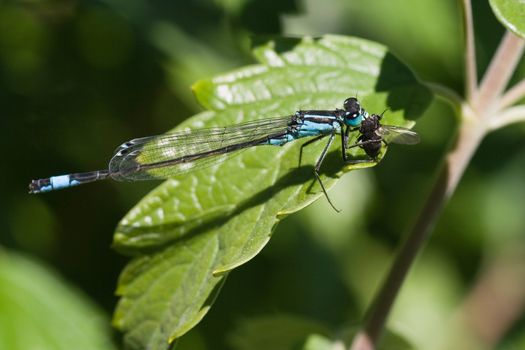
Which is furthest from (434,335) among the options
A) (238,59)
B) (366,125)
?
(366,125)

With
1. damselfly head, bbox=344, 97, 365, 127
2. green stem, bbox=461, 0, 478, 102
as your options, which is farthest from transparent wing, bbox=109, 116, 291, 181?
green stem, bbox=461, 0, 478, 102

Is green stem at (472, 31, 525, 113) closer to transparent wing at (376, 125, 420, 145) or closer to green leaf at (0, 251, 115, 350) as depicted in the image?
transparent wing at (376, 125, 420, 145)

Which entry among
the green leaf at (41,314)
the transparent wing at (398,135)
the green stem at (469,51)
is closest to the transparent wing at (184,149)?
the transparent wing at (398,135)

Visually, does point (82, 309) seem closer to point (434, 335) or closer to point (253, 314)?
point (253, 314)

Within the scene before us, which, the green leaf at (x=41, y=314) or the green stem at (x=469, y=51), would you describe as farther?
the green leaf at (x=41, y=314)

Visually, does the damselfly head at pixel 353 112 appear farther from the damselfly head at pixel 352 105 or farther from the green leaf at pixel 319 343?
the green leaf at pixel 319 343

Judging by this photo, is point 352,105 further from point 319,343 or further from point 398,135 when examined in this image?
point 319,343

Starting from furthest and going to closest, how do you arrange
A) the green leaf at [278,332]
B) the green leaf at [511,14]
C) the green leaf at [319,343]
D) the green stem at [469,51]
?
the green leaf at [278,332] → the green leaf at [319,343] → the green stem at [469,51] → the green leaf at [511,14]
